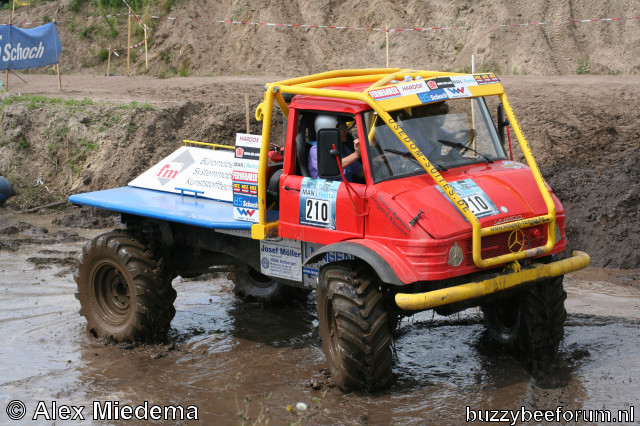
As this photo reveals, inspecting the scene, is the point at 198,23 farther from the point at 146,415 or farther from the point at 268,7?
the point at 146,415

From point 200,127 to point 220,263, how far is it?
28.1 ft

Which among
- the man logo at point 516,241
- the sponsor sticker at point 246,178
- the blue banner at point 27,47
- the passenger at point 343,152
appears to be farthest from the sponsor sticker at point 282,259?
the blue banner at point 27,47

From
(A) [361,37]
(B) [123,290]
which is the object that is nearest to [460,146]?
(B) [123,290]

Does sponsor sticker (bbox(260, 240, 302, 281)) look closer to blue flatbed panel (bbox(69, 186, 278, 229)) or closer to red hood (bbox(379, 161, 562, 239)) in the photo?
blue flatbed panel (bbox(69, 186, 278, 229))

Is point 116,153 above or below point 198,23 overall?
below

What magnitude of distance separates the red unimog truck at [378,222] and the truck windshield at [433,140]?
0.04 feet

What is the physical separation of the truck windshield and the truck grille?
0.74 m

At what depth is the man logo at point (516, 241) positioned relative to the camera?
604 cm

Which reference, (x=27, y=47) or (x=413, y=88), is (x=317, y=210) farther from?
(x=27, y=47)

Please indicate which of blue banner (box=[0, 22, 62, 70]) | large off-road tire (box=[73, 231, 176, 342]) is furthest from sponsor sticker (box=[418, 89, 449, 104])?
blue banner (box=[0, 22, 62, 70])

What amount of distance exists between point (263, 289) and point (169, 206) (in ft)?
6.44

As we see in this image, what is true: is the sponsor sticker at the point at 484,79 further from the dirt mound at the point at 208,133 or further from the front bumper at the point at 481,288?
the dirt mound at the point at 208,133

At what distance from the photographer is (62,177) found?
53.1 ft

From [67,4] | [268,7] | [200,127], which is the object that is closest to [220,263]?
[200,127]
